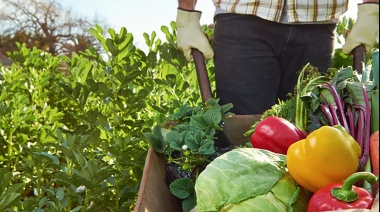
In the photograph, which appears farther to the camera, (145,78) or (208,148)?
(145,78)

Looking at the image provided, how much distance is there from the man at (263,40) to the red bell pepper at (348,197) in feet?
4.55

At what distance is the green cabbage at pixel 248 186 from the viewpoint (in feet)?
5.06

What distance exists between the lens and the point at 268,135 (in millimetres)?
1870

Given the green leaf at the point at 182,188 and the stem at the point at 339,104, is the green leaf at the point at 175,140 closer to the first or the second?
the green leaf at the point at 182,188

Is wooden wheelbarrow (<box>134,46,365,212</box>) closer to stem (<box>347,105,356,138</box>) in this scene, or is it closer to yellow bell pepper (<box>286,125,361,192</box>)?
yellow bell pepper (<box>286,125,361,192</box>)

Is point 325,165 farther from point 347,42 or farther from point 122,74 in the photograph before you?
point 122,74

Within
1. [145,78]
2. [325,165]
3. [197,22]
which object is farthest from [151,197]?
[145,78]

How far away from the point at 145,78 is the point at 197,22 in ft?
3.09

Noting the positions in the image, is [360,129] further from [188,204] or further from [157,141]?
[157,141]

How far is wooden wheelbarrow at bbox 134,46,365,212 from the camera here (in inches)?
69.3

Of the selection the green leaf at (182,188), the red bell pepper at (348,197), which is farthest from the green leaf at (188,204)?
the red bell pepper at (348,197)

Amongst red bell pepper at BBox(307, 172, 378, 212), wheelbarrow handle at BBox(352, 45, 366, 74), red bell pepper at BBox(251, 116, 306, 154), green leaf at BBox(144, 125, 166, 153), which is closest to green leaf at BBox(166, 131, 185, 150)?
green leaf at BBox(144, 125, 166, 153)

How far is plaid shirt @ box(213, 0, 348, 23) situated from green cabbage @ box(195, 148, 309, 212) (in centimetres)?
125

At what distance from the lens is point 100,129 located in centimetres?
343
